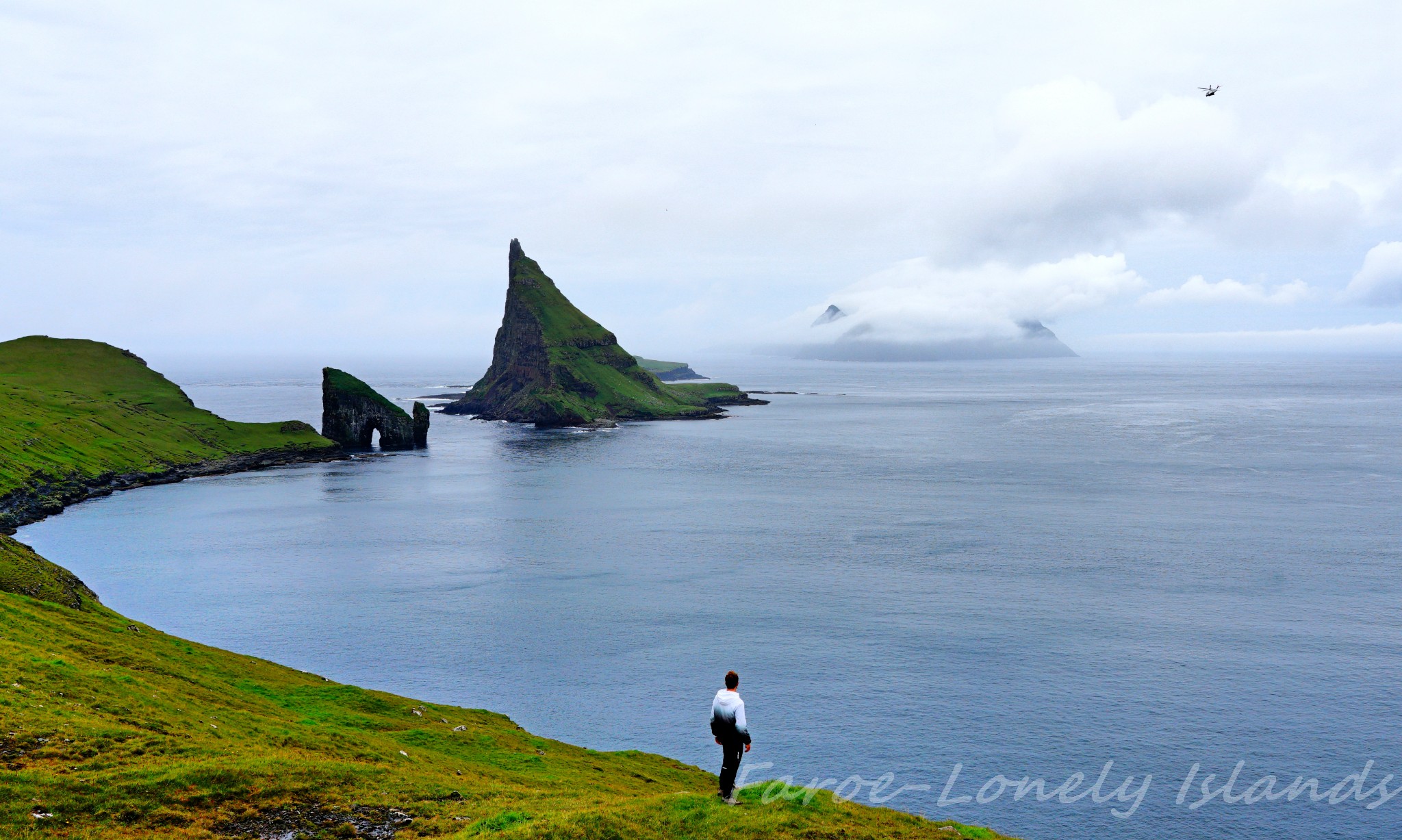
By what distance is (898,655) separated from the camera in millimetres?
71562

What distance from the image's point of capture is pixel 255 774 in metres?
25.9

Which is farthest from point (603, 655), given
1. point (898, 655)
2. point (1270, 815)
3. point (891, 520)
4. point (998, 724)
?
point (891, 520)

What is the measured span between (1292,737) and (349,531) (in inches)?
4458

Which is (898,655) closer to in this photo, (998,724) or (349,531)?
(998,724)

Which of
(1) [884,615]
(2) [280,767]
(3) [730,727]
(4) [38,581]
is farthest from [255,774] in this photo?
(1) [884,615]

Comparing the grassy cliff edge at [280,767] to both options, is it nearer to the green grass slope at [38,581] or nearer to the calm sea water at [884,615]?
the green grass slope at [38,581]

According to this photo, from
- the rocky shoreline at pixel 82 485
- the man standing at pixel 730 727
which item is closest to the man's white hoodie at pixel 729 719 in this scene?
the man standing at pixel 730 727

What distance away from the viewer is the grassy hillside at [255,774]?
76.0 ft

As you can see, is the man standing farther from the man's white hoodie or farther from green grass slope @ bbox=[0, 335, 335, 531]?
green grass slope @ bbox=[0, 335, 335, 531]

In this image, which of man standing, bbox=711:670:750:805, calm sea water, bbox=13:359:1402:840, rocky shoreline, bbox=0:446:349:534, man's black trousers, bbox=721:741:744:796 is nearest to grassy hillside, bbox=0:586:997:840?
man's black trousers, bbox=721:741:744:796

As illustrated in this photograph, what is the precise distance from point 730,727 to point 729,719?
1.04 ft

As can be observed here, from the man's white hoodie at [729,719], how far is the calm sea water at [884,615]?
28.2 m

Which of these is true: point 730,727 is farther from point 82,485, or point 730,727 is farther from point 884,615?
point 82,485

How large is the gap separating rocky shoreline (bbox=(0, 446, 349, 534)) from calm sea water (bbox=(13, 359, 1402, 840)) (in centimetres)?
475
